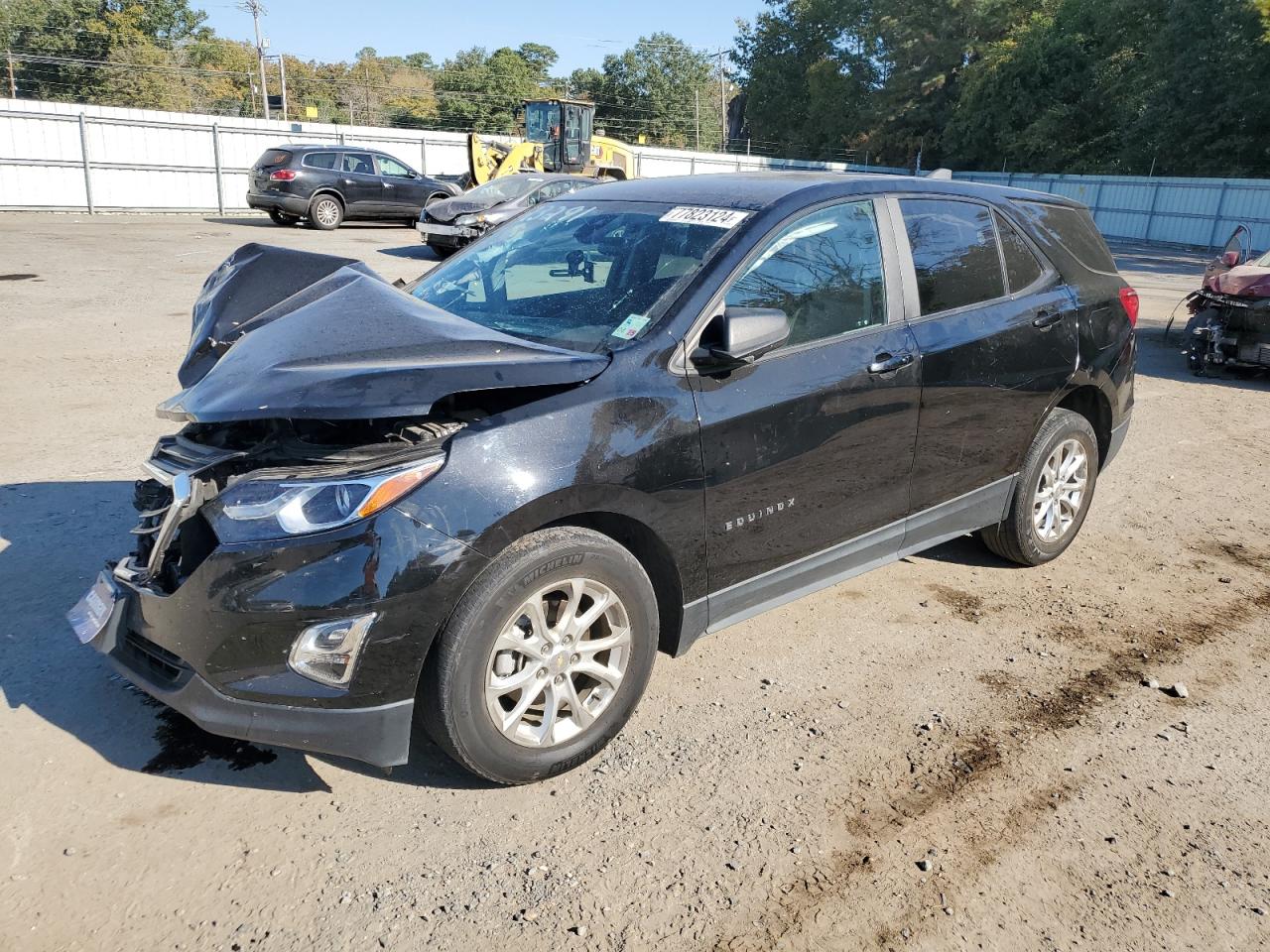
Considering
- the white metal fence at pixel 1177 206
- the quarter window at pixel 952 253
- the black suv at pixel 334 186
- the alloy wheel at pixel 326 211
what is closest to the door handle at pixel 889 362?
the quarter window at pixel 952 253

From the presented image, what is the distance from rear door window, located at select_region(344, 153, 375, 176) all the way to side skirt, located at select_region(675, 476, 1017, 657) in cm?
2013

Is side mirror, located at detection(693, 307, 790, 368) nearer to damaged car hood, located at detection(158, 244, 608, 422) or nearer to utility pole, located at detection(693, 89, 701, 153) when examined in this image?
damaged car hood, located at detection(158, 244, 608, 422)

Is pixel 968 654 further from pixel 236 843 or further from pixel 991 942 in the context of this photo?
pixel 236 843

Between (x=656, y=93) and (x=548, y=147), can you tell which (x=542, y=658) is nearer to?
(x=548, y=147)

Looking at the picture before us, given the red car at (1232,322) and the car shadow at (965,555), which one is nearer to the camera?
the car shadow at (965,555)

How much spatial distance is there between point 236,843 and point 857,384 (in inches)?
102

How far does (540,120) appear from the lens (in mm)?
26328

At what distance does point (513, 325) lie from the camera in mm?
3559

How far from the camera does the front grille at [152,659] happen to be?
277cm

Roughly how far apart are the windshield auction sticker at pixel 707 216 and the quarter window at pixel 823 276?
17cm

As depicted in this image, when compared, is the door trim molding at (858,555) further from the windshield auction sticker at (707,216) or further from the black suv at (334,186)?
the black suv at (334,186)

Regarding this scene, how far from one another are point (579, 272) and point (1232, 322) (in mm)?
8217

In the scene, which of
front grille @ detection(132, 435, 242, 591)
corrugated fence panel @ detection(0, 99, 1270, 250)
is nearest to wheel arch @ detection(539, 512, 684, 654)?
front grille @ detection(132, 435, 242, 591)

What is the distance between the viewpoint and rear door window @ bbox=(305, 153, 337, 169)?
20922 mm
